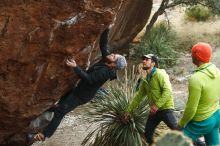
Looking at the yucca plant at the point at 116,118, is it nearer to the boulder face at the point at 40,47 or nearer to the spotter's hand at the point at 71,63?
the boulder face at the point at 40,47

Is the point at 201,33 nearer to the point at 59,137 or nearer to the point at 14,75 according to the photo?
the point at 59,137

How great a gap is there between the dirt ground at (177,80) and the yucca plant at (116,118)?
511mm

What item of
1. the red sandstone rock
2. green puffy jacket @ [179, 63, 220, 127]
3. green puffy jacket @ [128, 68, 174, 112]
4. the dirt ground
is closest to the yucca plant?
the dirt ground

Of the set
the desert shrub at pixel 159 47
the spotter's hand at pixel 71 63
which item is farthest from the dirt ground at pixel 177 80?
the spotter's hand at pixel 71 63

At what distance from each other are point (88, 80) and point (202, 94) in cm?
252

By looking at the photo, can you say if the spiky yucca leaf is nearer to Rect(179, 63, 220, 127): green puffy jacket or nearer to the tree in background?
Rect(179, 63, 220, 127): green puffy jacket

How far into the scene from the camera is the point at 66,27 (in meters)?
8.15

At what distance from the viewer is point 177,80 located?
53.6 feet

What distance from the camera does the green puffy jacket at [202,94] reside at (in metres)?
6.28

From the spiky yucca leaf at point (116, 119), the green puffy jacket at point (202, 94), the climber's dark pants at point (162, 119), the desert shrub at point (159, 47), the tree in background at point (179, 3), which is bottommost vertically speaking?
the desert shrub at point (159, 47)

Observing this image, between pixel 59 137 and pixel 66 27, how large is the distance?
3849mm

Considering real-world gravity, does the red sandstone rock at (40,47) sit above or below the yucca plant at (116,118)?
above

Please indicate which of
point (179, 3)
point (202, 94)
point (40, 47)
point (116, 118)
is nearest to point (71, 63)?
point (40, 47)

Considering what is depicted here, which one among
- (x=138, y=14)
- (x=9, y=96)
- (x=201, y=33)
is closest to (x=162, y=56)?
(x=138, y=14)
